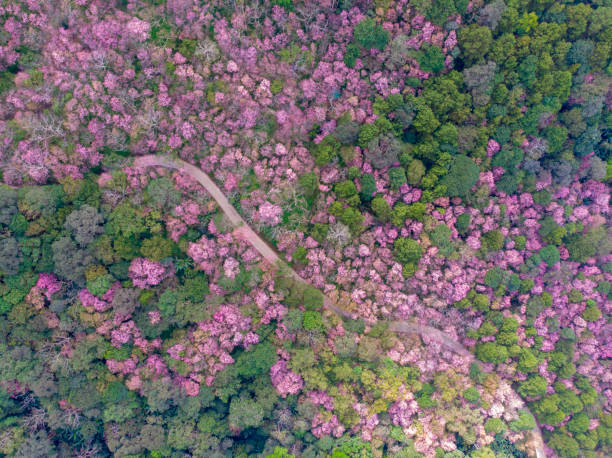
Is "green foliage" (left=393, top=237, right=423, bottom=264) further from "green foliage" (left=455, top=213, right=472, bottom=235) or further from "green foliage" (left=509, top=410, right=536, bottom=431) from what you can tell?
"green foliage" (left=509, top=410, right=536, bottom=431)

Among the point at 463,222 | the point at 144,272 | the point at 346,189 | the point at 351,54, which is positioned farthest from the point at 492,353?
the point at 144,272

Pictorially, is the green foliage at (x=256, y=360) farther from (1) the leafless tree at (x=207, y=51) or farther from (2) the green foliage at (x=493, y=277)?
(1) the leafless tree at (x=207, y=51)

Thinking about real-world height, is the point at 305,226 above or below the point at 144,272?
above

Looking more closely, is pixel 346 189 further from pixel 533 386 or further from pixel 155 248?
pixel 533 386

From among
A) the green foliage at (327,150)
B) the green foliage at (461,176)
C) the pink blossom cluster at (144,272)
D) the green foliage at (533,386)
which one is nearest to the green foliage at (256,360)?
the pink blossom cluster at (144,272)

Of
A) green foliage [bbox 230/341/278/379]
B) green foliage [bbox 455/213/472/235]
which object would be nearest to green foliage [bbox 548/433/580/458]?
green foliage [bbox 455/213/472/235]

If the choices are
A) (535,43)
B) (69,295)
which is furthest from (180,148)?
(535,43)
